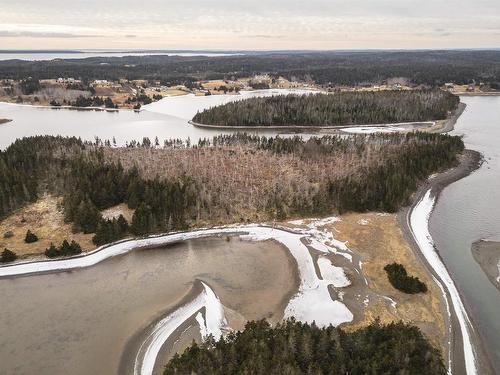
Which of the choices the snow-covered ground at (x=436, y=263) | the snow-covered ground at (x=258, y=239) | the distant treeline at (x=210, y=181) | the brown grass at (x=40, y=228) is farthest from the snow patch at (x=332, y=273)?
the brown grass at (x=40, y=228)

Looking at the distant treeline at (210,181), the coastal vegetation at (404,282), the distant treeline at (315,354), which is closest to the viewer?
the distant treeline at (315,354)

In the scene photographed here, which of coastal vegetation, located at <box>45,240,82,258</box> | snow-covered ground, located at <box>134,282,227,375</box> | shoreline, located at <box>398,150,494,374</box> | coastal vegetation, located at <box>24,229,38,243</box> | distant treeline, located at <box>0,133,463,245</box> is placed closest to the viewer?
shoreline, located at <box>398,150,494,374</box>

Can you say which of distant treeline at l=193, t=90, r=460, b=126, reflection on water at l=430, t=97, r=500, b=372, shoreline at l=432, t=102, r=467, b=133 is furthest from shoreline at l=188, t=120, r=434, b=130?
reflection on water at l=430, t=97, r=500, b=372

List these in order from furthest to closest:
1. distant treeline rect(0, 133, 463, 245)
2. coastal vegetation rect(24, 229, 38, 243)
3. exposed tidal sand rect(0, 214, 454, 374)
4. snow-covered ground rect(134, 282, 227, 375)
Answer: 1. distant treeline rect(0, 133, 463, 245)
2. coastal vegetation rect(24, 229, 38, 243)
3. exposed tidal sand rect(0, 214, 454, 374)
4. snow-covered ground rect(134, 282, 227, 375)

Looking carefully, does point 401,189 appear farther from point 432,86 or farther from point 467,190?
point 432,86

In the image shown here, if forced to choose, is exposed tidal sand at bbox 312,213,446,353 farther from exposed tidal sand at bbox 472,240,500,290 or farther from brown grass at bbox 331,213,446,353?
exposed tidal sand at bbox 472,240,500,290

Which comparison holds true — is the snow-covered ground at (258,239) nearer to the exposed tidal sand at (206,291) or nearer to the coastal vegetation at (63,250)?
the exposed tidal sand at (206,291)
